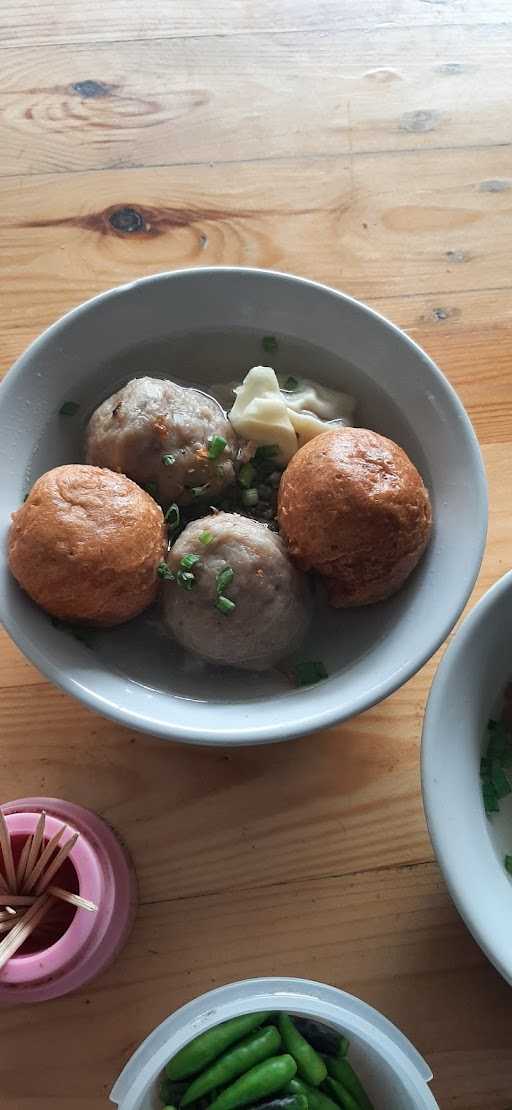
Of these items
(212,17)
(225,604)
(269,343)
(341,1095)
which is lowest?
(341,1095)

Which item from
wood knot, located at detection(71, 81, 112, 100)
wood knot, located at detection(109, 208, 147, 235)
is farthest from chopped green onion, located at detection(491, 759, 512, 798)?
wood knot, located at detection(71, 81, 112, 100)

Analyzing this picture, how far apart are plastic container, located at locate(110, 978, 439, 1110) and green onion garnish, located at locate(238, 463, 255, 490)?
0.41 metres

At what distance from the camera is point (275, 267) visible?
98 cm

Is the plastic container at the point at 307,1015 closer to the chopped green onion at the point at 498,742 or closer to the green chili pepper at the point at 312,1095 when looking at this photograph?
the green chili pepper at the point at 312,1095

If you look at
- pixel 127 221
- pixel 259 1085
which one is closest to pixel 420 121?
pixel 127 221

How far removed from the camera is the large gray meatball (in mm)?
774

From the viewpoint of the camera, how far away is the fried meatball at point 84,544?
0.73 metres

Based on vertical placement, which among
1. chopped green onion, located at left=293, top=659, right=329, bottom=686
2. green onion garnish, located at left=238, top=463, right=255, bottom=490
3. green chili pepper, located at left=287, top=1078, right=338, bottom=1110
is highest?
green onion garnish, located at left=238, top=463, right=255, bottom=490

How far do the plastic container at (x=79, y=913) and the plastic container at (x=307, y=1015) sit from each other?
0.25 feet

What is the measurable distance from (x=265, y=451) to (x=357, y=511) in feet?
0.50

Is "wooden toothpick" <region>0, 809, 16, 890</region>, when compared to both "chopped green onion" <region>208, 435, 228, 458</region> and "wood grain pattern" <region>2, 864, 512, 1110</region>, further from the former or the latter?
"chopped green onion" <region>208, 435, 228, 458</region>

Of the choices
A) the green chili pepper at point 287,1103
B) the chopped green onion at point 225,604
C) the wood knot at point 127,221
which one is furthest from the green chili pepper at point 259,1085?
the wood knot at point 127,221

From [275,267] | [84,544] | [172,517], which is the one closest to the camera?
[84,544]

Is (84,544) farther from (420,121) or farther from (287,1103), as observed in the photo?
(420,121)
